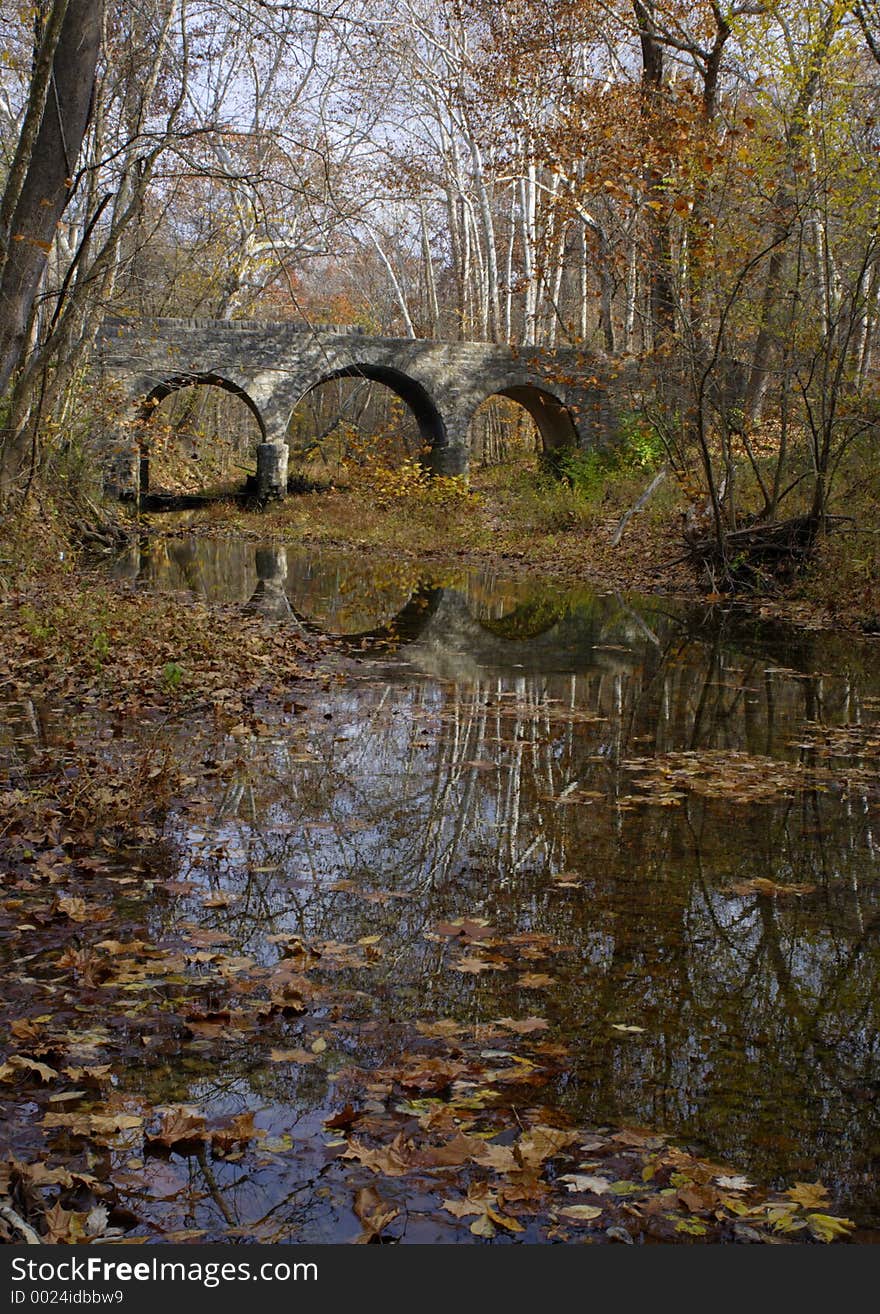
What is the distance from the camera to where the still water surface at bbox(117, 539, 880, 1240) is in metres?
2.91

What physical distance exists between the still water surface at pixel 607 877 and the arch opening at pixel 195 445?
1480 cm

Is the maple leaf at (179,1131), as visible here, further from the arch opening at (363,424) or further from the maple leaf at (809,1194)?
the arch opening at (363,424)

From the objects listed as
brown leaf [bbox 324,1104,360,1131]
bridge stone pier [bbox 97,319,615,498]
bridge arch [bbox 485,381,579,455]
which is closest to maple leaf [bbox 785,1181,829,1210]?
brown leaf [bbox 324,1104,360,1131]

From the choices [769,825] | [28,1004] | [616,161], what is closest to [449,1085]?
[28,1004]

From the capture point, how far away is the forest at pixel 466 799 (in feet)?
8.59

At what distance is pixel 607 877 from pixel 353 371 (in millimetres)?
25010

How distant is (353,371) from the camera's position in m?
28.1

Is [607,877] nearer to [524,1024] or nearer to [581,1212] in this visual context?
[524,1024]

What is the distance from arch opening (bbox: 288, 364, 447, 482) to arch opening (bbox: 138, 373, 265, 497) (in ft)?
6.64

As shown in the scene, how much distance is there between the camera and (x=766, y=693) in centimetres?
877

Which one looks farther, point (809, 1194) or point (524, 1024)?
point (524, 1024)

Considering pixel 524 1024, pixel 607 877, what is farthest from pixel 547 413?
pixel 524 1024

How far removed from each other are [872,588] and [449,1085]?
10793mm

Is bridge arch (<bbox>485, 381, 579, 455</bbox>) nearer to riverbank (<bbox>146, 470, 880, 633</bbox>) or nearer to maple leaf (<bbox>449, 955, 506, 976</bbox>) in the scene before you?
riverbank (<bbox>146, 470, 880, 633</bbox>)
